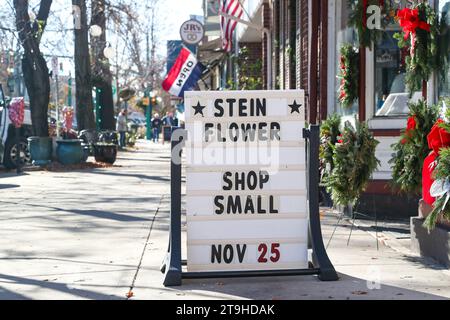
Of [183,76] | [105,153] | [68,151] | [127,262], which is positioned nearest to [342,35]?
[127,262]

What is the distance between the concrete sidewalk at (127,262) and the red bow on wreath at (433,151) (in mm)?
678

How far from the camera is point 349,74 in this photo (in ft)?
39.1

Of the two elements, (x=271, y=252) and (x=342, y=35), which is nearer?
(x=271, y=252)

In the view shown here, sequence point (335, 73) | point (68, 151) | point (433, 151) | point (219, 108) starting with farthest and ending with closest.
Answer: point (68, 151)
point (335, 73)
point (433, 151)
point (219, 108)

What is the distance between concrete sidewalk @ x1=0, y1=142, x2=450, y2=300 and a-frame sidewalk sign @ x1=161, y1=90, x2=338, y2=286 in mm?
224

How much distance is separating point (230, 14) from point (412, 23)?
737 inches

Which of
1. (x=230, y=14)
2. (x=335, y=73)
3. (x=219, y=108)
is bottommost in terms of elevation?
(x=219, y=108)

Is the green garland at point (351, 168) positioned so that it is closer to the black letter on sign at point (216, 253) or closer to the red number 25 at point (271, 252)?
the red number 25 at point (271, 252)

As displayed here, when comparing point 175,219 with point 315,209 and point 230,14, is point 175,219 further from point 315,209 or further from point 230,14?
point 230,14

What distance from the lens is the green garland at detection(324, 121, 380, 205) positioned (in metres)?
9.45

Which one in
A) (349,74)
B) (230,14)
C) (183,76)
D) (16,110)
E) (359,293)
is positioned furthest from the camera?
(230,14)

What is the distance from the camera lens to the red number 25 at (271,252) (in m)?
7.19

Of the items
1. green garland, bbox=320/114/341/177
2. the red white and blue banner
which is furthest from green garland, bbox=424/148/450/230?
the red white and blue banner
